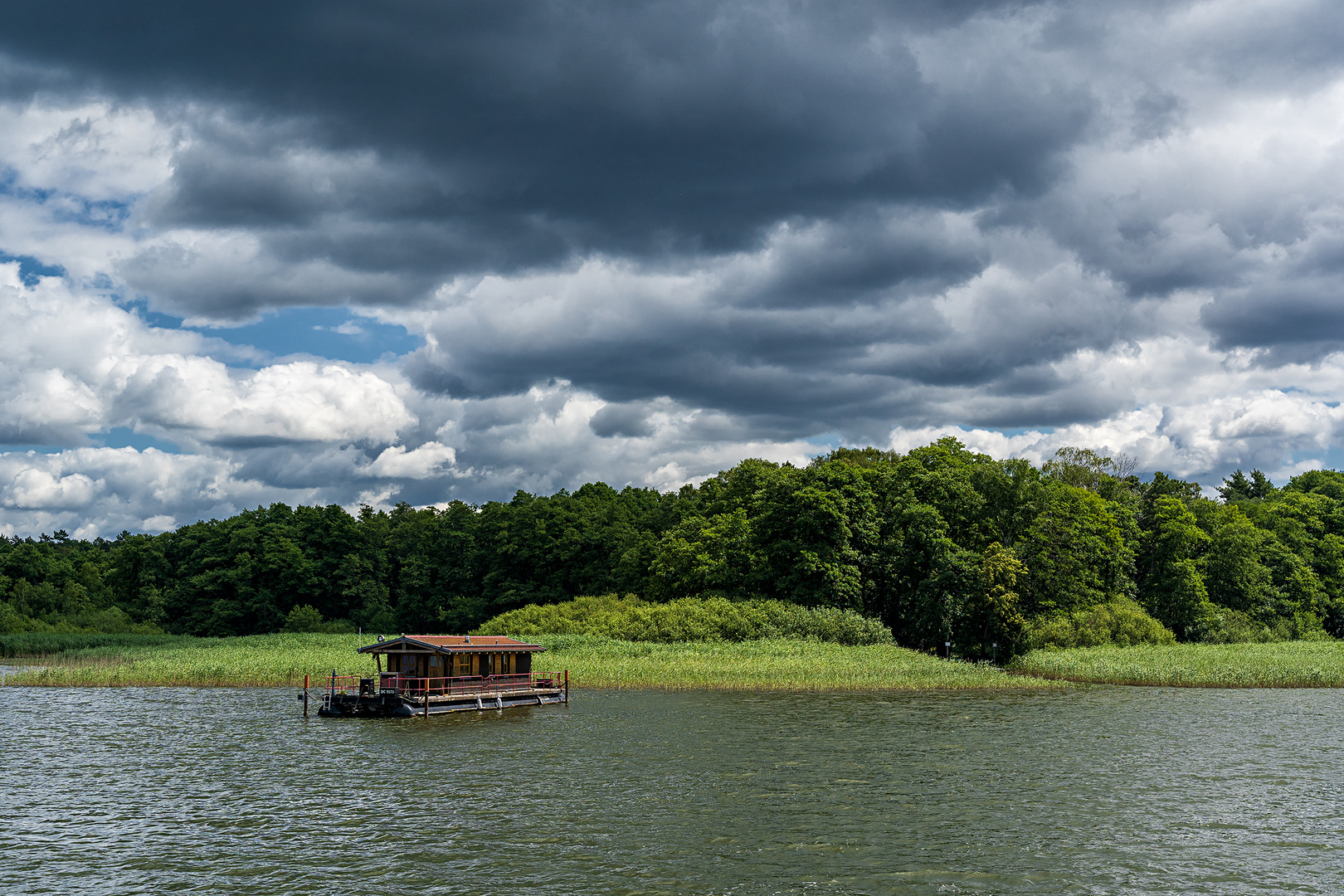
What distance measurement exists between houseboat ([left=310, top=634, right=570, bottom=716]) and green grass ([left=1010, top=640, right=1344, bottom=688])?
39990 mm

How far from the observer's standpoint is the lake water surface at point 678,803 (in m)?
22.5

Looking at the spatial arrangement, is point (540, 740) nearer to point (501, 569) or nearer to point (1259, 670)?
point (1259, 670)

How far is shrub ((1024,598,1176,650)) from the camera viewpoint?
8362cm

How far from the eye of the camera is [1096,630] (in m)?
84.0

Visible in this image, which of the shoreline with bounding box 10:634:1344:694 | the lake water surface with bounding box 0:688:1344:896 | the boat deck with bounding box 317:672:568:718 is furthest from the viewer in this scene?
the shoreline with bounding box 10:634:1344:694

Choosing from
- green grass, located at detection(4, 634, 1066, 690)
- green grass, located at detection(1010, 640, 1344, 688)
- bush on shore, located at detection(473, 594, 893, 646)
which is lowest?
green grass, located at detection(1010, 640, 1344, 688)

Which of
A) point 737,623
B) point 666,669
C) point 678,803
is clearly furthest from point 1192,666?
point 678,803

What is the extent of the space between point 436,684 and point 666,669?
18686mm

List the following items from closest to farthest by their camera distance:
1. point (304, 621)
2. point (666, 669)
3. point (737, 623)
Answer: point (666, 669) → point (737, 623) → point (304, 621)

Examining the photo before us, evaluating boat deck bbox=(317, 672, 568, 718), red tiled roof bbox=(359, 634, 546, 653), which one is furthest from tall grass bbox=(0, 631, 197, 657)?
red tiled roof bbox=(359, 634, 546, 653)

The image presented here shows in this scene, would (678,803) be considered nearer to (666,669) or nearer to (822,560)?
(666,669)

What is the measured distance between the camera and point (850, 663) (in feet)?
228

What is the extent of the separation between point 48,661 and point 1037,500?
93278mm

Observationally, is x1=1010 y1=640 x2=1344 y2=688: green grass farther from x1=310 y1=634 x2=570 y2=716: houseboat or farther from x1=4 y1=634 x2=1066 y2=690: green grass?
x1=310 y1=634 x2=570 y2=716: houseboat
